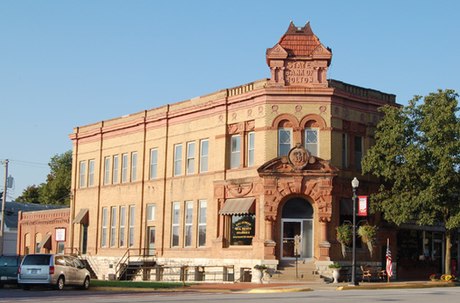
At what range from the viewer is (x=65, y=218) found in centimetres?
6116

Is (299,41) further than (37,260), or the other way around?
(299,41)

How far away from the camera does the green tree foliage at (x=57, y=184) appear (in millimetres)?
101500

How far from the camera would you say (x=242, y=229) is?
42062mm

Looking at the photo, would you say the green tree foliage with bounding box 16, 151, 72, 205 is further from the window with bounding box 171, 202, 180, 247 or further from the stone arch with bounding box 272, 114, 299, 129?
the stone arch with bounding box 272, 114, 299, 129

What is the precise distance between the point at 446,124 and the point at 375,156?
4.16m

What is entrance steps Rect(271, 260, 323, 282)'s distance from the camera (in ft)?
126

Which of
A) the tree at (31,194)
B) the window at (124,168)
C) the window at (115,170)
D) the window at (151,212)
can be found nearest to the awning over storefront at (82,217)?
the window at (115,170)

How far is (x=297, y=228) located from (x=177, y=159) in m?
11.3

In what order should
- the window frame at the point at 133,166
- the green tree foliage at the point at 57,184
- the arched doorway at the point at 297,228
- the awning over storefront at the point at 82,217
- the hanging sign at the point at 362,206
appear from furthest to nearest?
the green tree foliage at the point at 57,184
the awning over storefront at the point at 82,217
the window frame at the point at 133,166
the arched doorway at the point at 297,228
the hanging sign at the point at 362,206

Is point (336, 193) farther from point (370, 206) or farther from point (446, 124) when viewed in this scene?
point (446, 124)

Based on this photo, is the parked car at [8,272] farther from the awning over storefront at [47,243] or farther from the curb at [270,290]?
the awning over storefront at [47,243]

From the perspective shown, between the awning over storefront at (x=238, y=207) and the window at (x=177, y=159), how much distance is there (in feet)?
20.2

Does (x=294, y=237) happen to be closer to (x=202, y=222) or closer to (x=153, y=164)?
(x=202, y=222)

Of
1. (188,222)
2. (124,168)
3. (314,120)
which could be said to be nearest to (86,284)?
(188,222)
